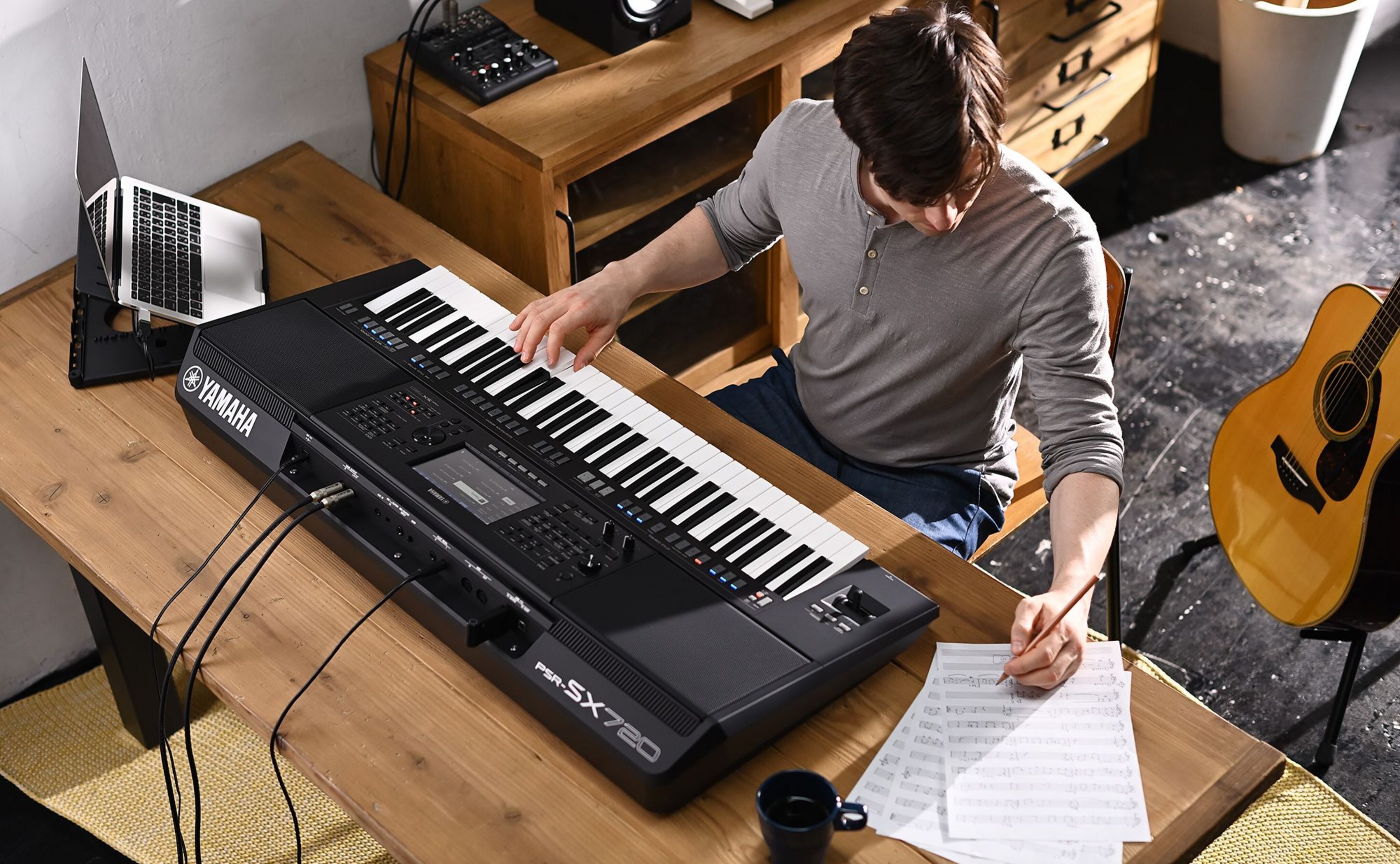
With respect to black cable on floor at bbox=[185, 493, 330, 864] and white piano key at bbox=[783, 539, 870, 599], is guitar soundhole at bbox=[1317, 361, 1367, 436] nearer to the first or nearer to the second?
white piano key at bbox=[783, 539, 870, 599]

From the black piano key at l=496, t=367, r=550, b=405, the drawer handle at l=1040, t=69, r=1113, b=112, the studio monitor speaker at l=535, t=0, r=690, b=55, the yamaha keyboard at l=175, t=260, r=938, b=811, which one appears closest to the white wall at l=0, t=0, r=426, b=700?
the studio monitor speaker at l=535, t=0, r=690, b=55

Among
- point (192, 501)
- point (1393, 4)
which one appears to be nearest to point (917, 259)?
point (192, 501)

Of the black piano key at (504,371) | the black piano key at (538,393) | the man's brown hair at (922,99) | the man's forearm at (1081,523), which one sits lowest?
the man's forearm at (1081,523)

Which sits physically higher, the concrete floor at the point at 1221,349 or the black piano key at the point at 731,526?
the black piano key at the point at 731,526

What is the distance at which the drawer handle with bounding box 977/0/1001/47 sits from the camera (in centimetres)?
272

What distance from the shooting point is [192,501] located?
164cm

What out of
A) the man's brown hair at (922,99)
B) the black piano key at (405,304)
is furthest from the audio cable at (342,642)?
the man's brown hair at (922,99)

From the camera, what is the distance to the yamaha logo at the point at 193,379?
170 centimetres

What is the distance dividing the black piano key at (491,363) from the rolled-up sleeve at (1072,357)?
65 centimetres

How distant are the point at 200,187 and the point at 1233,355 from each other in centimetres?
219

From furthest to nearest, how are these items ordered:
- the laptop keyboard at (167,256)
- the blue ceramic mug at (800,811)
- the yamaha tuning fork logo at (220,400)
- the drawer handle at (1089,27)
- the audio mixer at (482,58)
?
the drawer handle at (1089,27)
the audio mixer at (482,58)
the laptop keyboard at (167,256)
the yamaha tuning fork logo at (220,400)
the blue ceramic mug at (800,811)

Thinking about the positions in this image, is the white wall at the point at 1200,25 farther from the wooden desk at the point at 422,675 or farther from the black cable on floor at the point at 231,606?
the black cable on floor at the point at 231,606

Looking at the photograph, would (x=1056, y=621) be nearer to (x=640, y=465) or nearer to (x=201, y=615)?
(x=640, y=465)

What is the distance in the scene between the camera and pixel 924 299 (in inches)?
69.8
